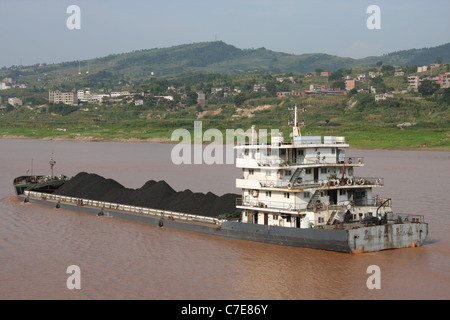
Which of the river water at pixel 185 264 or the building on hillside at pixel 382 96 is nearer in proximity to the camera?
the river water at pixel 185 264

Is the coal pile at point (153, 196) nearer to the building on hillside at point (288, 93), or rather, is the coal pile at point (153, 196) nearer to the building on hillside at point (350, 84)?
the building on hillside at point (288, 93)

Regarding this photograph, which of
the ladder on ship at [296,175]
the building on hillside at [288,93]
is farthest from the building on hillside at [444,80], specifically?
the ladder on ship at [296,175]

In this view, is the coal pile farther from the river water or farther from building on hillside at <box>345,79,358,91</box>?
building on hillside at <box>345,79,358,91</box>

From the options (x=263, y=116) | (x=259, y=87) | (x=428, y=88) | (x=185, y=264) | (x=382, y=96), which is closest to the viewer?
(x=185, y=264)

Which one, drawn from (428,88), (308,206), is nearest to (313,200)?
(308,206)

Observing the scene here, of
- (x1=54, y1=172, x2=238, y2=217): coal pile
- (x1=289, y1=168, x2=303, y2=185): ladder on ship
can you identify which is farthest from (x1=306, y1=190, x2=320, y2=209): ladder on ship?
(x1=54, y1=172, x2=238, y2=217): coal pile

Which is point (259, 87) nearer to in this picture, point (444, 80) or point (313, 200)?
point (444, 80)
